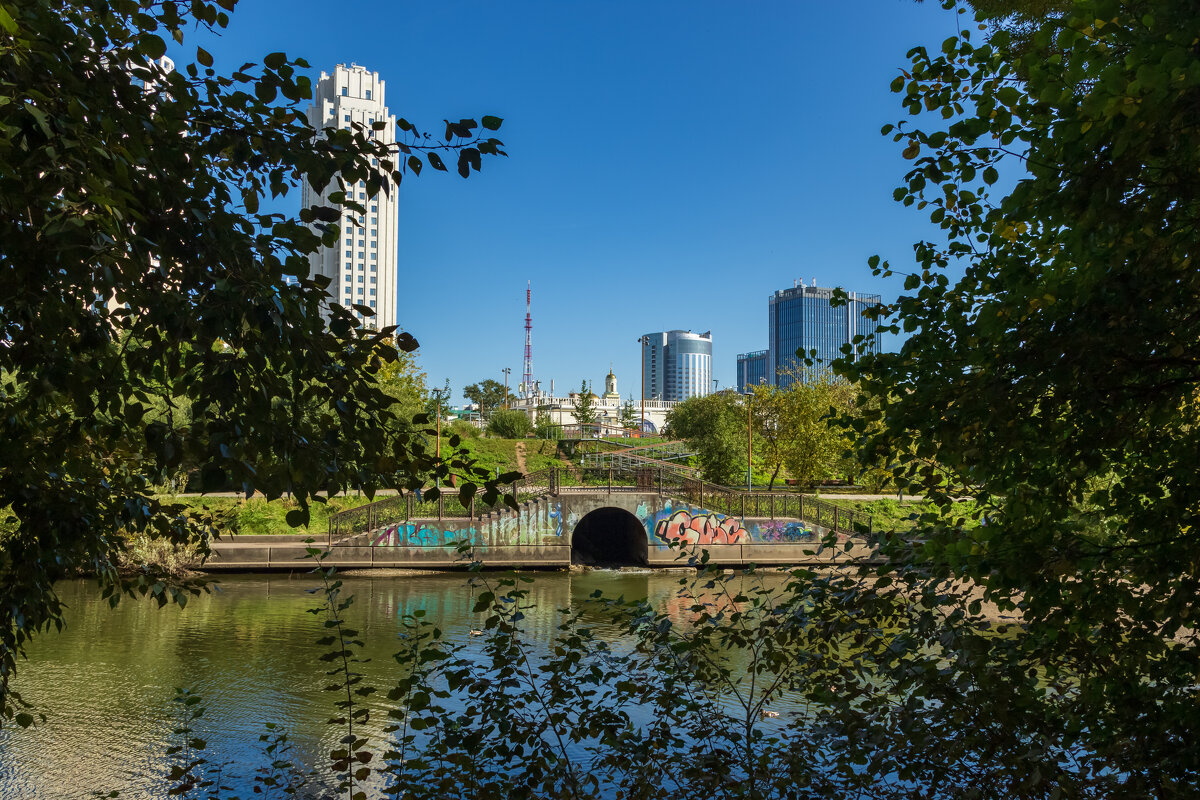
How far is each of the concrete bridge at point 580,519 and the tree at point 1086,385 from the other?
20.0 m

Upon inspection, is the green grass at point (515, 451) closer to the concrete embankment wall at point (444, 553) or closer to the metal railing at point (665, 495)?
the metal railing at point (665, 495)

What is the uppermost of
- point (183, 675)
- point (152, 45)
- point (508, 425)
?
point (508, 425)

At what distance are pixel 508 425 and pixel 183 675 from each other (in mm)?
42788

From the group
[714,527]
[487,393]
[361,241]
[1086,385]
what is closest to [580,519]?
[714,527]

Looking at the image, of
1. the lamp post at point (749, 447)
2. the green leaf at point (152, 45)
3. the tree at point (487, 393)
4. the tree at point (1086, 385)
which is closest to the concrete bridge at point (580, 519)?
the lamp post at point (749, 447)

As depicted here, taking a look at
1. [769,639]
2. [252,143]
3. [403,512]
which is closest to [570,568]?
[403,512]

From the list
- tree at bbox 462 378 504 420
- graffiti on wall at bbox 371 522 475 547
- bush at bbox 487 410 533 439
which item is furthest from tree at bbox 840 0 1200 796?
tree at bbox 462 378 504 420

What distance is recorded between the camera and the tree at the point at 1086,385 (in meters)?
2.86

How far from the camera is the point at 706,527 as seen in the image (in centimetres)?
2597

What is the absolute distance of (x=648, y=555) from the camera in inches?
1027

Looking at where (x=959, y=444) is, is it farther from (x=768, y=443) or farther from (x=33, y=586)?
(x=768, y=443)

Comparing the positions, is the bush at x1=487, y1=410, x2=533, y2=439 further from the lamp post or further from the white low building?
the lamp post

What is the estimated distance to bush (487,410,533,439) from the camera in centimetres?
5456

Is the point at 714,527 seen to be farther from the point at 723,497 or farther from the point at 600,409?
the point at 600,409
